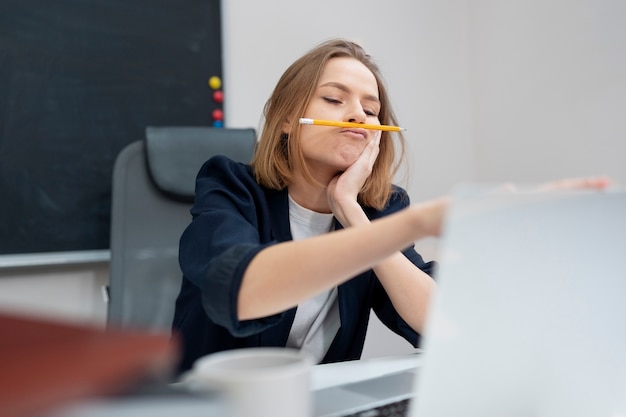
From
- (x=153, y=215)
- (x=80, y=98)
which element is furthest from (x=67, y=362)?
(x=80, y=98)

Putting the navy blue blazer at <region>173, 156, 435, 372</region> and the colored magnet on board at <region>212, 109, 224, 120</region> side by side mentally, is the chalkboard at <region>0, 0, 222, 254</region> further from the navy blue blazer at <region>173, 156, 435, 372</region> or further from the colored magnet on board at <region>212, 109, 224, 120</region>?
the navy blue blazer at <region>173, 156, 435, 372</region>

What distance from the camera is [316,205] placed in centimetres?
106

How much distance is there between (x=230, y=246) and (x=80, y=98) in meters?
1.06

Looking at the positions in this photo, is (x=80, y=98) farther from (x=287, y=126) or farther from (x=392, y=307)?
(x=392, y=307)

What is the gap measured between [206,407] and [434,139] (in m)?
2.05

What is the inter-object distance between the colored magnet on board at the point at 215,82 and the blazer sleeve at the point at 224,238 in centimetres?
72

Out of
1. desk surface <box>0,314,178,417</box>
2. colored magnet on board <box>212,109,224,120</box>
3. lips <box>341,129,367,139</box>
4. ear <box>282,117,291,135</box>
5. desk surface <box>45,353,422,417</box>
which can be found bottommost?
desk surface <box>45,353,422,417</box>

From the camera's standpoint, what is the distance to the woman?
86 centimetres

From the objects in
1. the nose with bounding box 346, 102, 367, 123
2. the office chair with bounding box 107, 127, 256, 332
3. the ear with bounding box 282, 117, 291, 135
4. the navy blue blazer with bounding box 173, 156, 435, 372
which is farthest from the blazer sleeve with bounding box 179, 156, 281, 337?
the office chair with bounding box 107, 127, 256, 332

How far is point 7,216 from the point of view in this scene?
1379mm

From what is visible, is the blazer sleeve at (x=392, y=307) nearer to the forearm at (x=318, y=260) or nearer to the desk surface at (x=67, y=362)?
the forearm at (x=318, y=260)

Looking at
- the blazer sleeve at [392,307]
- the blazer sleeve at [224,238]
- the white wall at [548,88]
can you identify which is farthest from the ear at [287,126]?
the white wall at [548,88]

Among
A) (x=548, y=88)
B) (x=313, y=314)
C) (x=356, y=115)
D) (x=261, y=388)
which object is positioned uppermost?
(x=548, y=88)

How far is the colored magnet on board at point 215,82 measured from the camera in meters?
1.67
